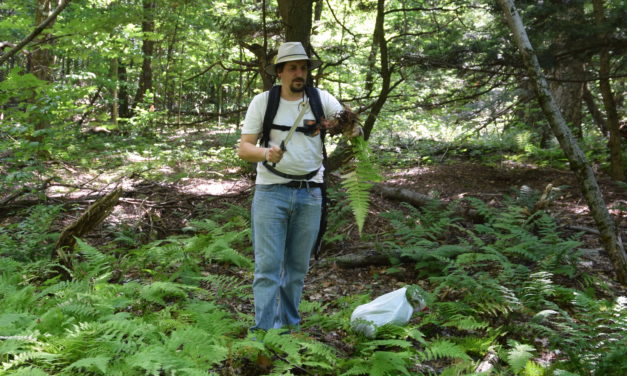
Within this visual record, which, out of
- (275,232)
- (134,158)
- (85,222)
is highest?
(275,232)

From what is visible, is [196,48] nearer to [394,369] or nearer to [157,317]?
[157,317]

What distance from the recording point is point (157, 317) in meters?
3.83

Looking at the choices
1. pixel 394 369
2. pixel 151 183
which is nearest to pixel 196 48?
pixel 151 183

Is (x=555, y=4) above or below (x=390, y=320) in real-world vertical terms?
above

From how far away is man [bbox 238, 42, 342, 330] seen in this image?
3.46 m

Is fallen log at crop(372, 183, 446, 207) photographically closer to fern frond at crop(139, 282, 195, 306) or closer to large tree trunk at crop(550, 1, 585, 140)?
large tree trunk at crop(550, 1, 585, 140)

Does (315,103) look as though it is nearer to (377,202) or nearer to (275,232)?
(275,232)

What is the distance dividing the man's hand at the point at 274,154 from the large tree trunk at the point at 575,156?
326cm

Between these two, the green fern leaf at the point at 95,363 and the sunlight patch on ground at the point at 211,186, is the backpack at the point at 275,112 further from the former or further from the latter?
the sunlight patch on ground at the point at 211,186

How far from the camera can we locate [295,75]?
354 cm

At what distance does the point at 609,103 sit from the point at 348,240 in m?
5.95

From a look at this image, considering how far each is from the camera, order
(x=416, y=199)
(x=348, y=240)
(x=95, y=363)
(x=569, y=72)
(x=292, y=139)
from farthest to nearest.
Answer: (x=569, y=72) < (x=416, y=199) < (x=348, y=240) < (x=292, y=139) < (x=95, y=363)

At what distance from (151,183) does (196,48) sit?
29.8 feet

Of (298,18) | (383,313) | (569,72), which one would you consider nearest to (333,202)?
(298,18)
